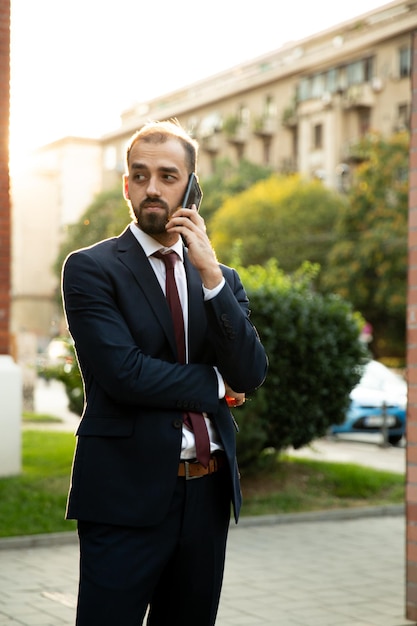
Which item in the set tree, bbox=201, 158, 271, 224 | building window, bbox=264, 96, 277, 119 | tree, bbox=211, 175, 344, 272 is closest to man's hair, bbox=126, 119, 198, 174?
tree, bbox=211, 175, 344, 272

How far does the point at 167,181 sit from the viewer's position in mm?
3010

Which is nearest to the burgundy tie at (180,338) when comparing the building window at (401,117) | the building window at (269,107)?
the building window at (401,117)

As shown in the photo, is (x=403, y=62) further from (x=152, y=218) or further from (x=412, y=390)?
(x=152, y=218)

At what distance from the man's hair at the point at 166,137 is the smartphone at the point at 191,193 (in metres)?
0.04

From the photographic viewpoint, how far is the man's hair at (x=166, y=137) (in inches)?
119

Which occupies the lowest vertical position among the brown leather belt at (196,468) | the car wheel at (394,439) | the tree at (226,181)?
the car wheel at (394,439)

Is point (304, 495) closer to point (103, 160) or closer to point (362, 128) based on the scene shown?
point (362, 128)

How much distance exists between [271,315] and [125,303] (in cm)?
753

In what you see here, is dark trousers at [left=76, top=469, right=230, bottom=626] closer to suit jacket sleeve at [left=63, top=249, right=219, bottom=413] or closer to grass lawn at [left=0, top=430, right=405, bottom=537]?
suit jacket sleeve at [left=63, top=249, right=219, bottom=413]

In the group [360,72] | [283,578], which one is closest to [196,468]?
[283,578]

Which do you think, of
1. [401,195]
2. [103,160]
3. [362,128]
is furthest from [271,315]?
[103,160]

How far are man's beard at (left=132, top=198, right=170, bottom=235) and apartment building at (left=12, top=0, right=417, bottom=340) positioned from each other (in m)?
44.7

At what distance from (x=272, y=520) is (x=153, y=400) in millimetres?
6709

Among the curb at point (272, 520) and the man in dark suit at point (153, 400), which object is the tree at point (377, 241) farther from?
the man in dark suit at point (153, 400)
